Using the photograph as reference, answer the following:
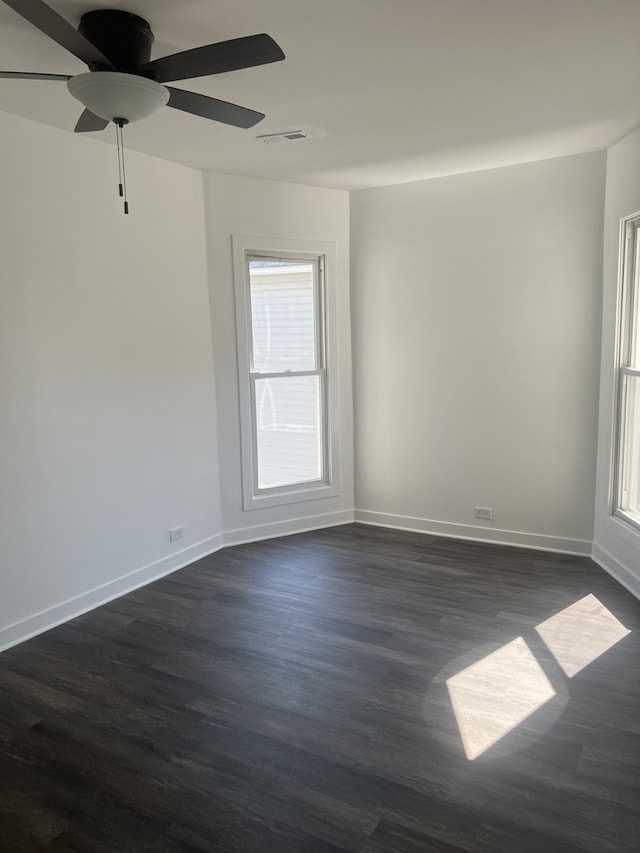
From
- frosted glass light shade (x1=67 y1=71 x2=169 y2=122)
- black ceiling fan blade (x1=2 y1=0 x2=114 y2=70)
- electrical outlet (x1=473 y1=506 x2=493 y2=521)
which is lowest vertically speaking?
electrical outlet (x1=473 y1=506 x2=493 y2=521)

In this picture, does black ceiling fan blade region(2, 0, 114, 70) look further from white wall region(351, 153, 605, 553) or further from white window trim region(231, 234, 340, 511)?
white wall region(351, 153, 605, 553)

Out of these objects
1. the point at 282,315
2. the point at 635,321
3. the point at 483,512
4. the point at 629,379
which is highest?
the point at 282,315

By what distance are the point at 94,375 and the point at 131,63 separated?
70.0 inches

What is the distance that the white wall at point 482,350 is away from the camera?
4082 mm

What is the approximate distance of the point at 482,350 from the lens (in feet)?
14.5

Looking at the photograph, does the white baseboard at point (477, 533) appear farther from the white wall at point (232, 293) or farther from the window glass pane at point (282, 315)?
the window glass pane at point (282, 315)

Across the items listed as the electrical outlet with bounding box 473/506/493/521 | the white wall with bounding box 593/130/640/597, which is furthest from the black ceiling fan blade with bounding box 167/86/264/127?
the electrical outlet with bounding box 473/506/493/521

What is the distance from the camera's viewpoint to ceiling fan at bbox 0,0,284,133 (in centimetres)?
184

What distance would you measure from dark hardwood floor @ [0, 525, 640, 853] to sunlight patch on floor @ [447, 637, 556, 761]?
0.04ft

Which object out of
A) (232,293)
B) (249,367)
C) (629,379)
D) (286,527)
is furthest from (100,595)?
(629,379)

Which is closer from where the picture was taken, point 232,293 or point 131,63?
point 131,63

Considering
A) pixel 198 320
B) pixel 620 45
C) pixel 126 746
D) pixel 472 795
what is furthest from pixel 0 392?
pixel 620 45

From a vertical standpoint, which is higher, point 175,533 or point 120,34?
point 120,34

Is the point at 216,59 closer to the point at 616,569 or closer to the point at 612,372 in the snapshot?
the point at 612,372
